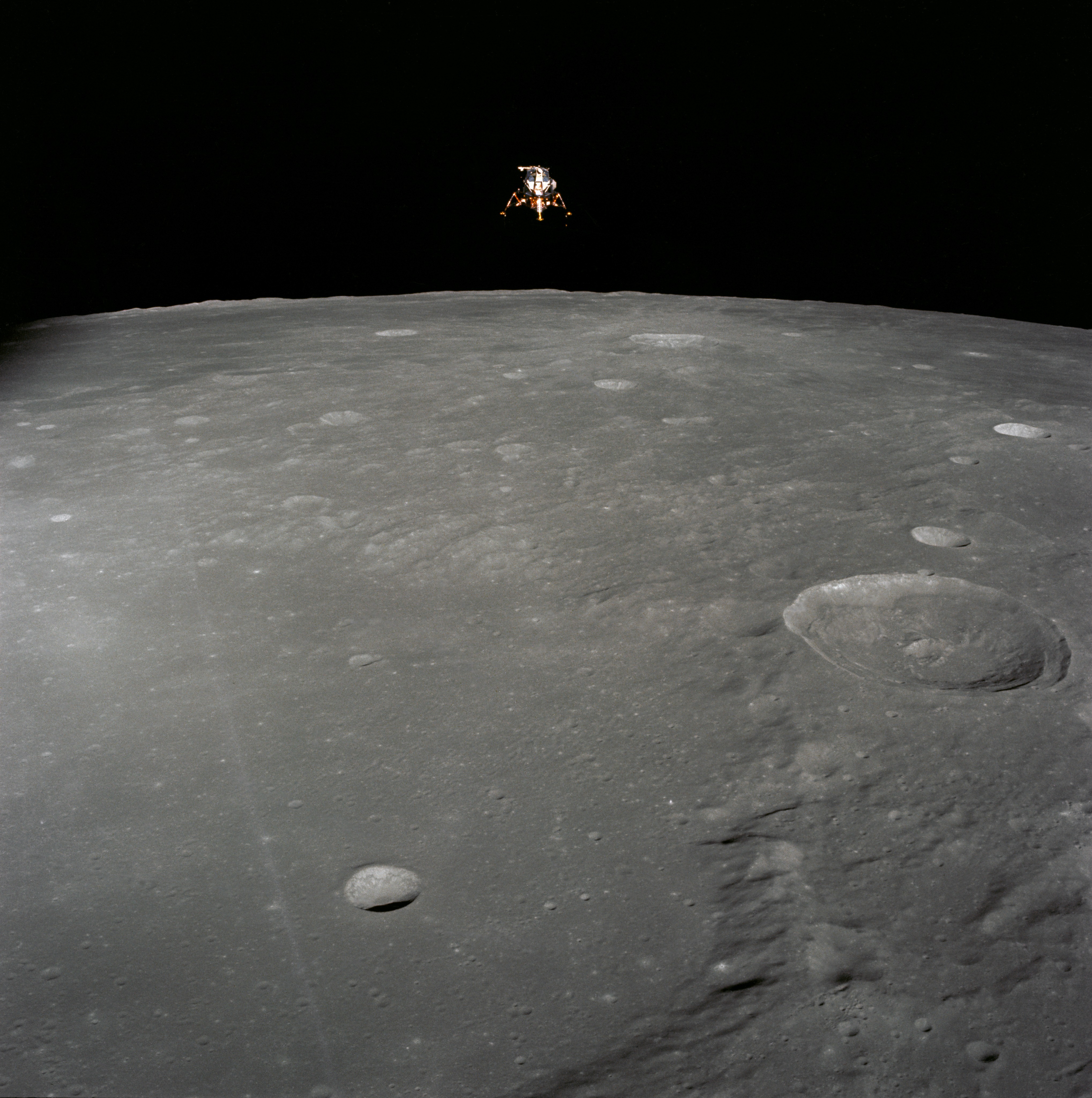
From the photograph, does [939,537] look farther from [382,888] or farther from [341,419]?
[341,419]

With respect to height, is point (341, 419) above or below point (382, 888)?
above

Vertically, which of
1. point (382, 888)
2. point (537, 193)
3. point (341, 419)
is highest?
point (537, 193)

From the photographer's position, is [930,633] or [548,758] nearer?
[548,758]

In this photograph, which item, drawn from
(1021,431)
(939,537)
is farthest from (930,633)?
(1021,431)

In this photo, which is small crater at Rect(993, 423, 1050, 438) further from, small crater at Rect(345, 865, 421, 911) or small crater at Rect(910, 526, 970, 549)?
small crater at Rect(345, 865, 421, 911)

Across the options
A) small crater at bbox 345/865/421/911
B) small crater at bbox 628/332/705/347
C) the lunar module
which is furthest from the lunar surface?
the lunar module

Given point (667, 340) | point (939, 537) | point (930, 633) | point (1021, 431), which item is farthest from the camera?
point (667, 340)
